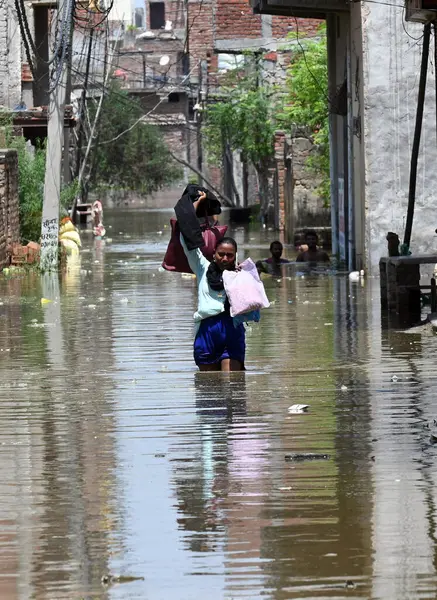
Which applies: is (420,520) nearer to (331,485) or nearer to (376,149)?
(331,485)

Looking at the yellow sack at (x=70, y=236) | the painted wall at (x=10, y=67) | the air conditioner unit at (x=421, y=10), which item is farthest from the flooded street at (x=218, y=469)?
the painted wall at (x=10, y=67)

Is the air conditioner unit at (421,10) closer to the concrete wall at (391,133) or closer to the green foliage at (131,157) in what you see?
the concrete wall at (391,133)

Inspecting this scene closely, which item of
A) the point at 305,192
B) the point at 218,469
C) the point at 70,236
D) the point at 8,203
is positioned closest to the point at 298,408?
the point at 218,469

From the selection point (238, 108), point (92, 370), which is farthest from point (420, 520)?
point (238, 108)

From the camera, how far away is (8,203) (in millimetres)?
26578

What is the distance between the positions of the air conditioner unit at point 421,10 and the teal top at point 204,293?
5.14 m

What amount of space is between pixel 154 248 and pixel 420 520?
87.3 ft

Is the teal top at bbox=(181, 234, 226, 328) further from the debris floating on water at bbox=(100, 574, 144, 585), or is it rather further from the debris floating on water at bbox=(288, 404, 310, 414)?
the debris floating on water at bbox=(100, 574, 144, 585)

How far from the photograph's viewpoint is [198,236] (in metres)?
10.3

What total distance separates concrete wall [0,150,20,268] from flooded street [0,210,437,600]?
35.4 feet

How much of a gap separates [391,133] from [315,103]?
11.6 metres

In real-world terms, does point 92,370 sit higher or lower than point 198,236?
lower

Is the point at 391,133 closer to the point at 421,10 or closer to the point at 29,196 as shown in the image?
the point at 421,10

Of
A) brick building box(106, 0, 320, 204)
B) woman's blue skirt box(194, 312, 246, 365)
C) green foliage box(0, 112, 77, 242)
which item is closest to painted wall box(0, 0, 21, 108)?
brick building box(106, 0, 320, 204)
